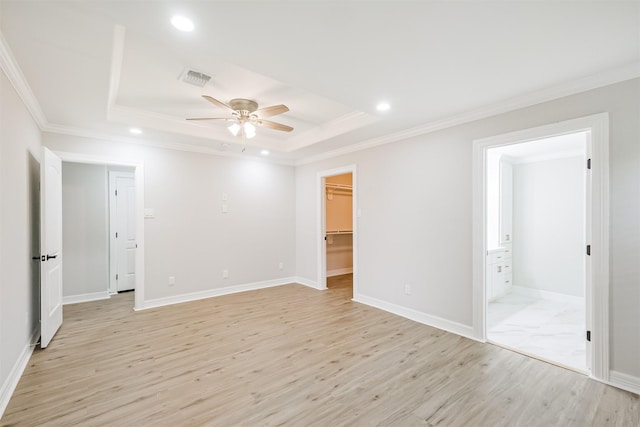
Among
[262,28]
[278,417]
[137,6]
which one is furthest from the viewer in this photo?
[278,417]

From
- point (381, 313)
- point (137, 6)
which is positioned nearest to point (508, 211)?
point (381, 313)

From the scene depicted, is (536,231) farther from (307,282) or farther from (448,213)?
(307,282)

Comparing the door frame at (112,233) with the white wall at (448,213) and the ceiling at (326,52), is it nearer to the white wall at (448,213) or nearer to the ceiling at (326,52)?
the ceiling at (326,52)

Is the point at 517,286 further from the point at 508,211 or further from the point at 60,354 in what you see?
the point at 60,354

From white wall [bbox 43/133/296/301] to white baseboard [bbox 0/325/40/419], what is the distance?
147 centimetres

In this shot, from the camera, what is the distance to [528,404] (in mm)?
2100

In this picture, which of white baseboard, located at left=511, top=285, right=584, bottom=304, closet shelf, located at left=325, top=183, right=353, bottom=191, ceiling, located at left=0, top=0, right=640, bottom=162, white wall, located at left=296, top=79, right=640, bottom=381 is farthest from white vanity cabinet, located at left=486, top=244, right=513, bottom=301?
closet shelf, located at left=325, top=183, right=353, bottom=191

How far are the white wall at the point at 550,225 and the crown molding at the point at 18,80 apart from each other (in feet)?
21.3

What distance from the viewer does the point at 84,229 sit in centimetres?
475

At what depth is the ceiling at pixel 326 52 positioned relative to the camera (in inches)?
65.4

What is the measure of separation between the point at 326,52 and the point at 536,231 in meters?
4.84

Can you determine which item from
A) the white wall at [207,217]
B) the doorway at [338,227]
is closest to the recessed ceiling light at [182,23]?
the white wall at [207,217]

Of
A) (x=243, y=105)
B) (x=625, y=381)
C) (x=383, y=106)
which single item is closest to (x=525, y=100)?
(x=383, y=106)

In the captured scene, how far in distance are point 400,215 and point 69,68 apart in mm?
3717
